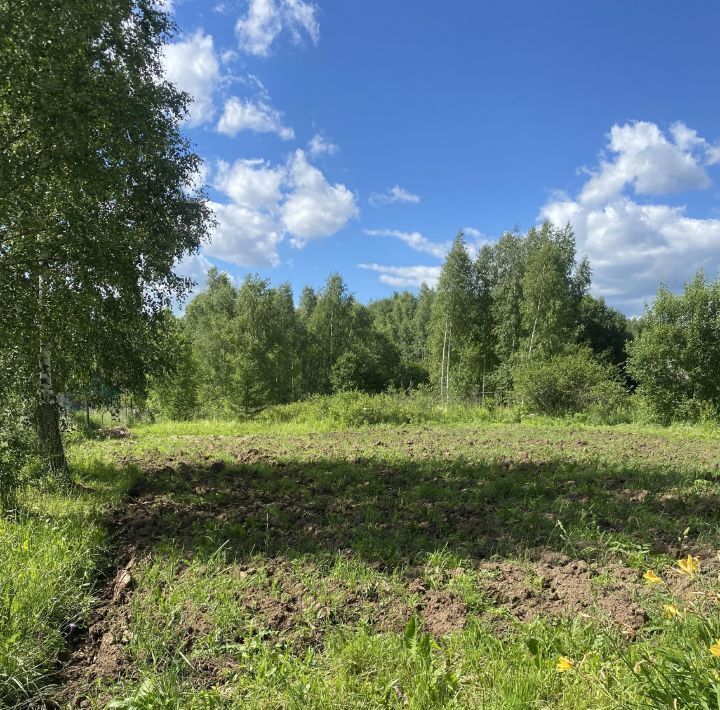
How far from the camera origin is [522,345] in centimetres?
3362

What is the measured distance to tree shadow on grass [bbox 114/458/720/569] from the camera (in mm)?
4797

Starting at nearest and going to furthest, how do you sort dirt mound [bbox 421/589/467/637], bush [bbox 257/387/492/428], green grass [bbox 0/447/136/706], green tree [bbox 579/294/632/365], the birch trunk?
green grass [bbox 0/447/136/706]
dirt mound [bbox 421/589/467/637]
the birch trunk
bush [bbox 257/387/492/428]
green tree [bbox 579/294/632/365]

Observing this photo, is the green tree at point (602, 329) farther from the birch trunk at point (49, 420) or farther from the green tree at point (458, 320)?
the birch trunk at point (49, 420)

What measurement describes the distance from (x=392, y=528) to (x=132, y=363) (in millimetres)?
5074

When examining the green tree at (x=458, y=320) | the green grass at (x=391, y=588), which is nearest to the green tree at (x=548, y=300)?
the green tree at (x=458, y=320)

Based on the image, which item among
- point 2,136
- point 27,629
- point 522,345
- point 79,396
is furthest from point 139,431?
point 522,345

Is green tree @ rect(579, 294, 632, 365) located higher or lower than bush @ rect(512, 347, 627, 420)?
higher

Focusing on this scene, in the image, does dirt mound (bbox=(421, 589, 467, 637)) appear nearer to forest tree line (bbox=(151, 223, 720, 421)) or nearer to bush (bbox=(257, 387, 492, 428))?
bush (bbox=(257, 387, 492, 428))

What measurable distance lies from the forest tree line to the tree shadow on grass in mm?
12408

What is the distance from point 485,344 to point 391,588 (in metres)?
36.5

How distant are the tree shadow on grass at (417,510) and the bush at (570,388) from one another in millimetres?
12109

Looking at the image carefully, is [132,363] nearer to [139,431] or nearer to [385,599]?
[385,599]

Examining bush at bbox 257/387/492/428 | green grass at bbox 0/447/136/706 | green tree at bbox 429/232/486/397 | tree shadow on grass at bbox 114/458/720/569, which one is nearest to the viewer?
green grass at bbox 0/447/136/706

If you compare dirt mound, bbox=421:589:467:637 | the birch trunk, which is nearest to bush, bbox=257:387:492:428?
the birch trunk
